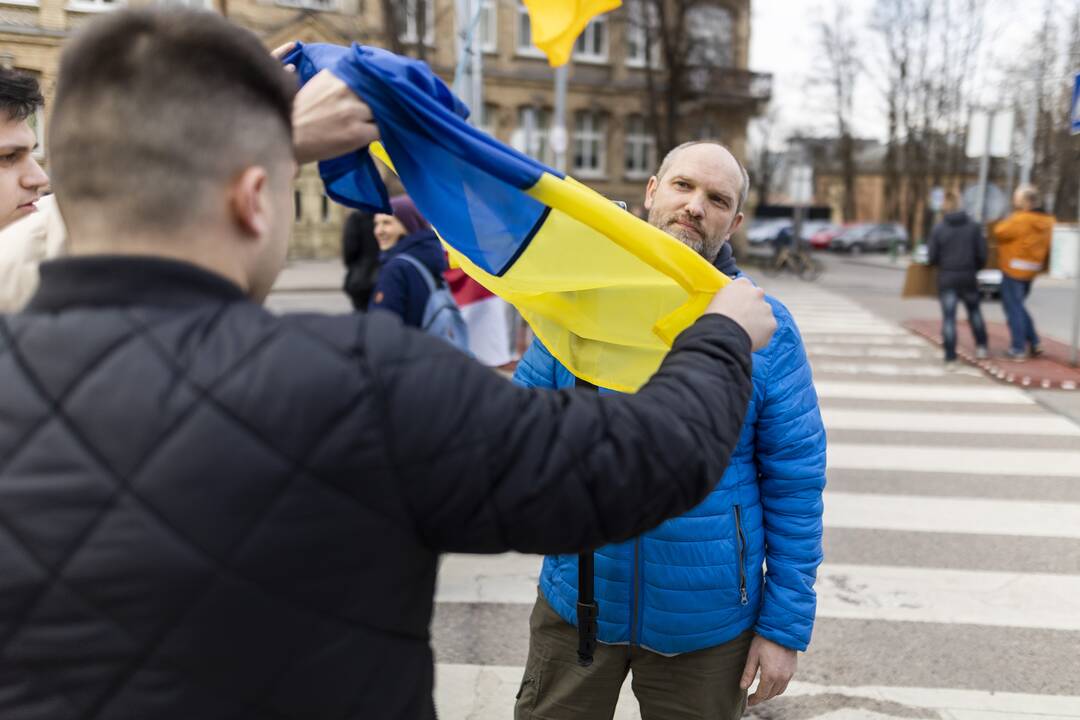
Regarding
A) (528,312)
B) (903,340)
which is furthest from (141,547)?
(903,340)

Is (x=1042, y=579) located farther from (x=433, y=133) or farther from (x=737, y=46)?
(x=737, y=46)

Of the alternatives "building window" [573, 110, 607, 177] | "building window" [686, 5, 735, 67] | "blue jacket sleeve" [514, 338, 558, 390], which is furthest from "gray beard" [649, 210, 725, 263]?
"building window" [573, 110, 607, 177]

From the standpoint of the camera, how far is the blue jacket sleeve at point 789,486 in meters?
2.19

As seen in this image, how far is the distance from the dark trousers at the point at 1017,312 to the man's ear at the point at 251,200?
11.7 meters

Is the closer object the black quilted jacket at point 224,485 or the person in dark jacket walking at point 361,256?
the black quilted jacket at point 224,485

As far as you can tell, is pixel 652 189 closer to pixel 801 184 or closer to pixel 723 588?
pixel 723 588

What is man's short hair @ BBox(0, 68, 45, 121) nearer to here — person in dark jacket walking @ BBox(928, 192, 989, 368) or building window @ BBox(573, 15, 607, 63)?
person in dark jacket walking @ BBox(928, 192, 989, 368)

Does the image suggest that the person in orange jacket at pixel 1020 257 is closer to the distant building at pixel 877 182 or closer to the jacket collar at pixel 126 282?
the jacket collar at pixel 126 282

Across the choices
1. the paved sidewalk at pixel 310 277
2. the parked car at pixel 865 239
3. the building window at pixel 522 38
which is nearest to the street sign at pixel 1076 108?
the paved sidewalk at pixel 310 277

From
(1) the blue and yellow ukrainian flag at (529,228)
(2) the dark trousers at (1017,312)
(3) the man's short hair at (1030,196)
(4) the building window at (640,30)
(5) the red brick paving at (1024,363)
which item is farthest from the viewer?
(4) the building window at (640,30)

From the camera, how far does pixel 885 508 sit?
5.95 m

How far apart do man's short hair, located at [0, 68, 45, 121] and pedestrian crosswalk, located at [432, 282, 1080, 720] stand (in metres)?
2.54

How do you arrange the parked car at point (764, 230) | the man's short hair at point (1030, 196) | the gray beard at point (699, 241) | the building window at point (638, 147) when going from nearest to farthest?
the gray beard at point (699, 241), the man's short hair at point (1030, 196), the building window at point (638, 147), the parked car at point (764, 230)

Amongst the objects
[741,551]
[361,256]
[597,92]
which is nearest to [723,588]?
[741,551]
